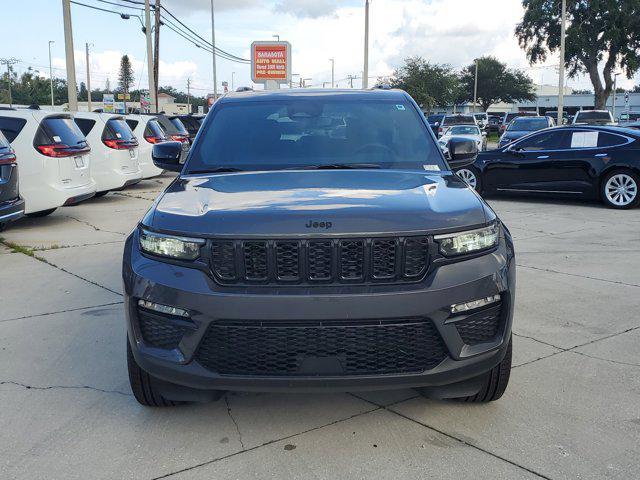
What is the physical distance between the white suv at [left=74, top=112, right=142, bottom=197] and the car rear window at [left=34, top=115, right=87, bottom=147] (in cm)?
229

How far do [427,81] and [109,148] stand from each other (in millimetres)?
58347

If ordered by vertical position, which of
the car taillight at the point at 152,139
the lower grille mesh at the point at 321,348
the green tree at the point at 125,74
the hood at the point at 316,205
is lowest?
the lower grille mesh at the point at 321,348

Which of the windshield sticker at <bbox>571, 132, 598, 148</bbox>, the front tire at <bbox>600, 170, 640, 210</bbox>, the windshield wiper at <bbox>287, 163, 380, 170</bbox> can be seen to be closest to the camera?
the windshield wiper at <bbox>287, 163, 380, 170</bbox>

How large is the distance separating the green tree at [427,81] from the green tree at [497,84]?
18.0 m

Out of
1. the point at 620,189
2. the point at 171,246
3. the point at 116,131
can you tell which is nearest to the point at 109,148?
the point at 116,131

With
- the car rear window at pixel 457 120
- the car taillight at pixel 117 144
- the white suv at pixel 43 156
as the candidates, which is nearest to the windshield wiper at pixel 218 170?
the white suv at pixel 43 156

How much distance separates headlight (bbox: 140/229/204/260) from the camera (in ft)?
10.1

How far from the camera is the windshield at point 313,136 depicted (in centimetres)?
427

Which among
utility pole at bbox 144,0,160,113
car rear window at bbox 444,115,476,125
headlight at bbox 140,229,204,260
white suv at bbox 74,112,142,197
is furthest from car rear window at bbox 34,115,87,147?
car rear window at bbox 444,115,476,125

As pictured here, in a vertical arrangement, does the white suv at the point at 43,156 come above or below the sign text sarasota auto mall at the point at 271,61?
below

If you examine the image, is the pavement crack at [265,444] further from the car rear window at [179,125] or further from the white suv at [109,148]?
the car rear window at [179,125]

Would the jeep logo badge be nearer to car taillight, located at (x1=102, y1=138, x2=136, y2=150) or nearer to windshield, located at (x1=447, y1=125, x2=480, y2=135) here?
car taillight, located at (x1=102, y1=138, x2=136, y2=150)

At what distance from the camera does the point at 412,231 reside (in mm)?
3049

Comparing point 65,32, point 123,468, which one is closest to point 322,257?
point 123,468
